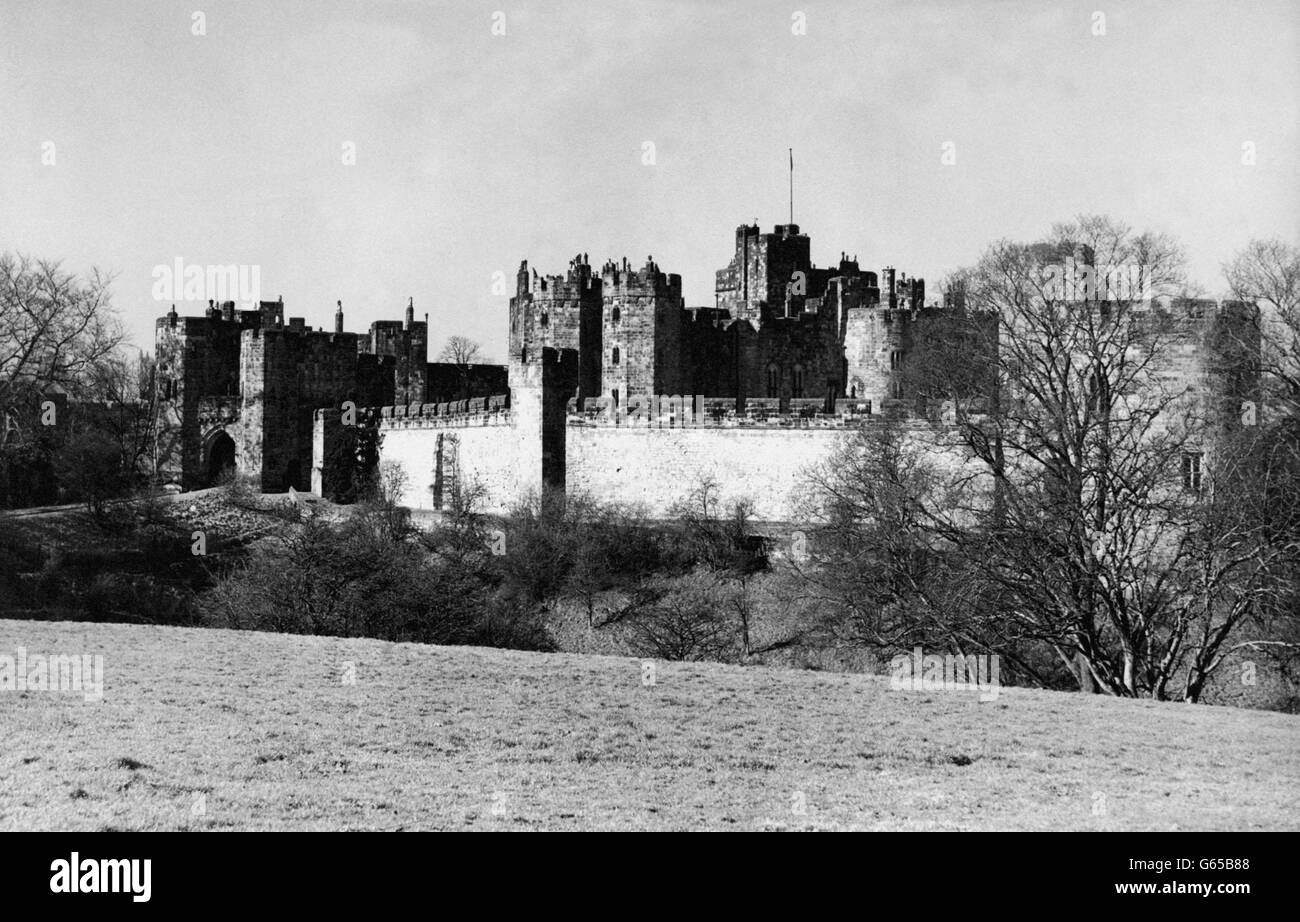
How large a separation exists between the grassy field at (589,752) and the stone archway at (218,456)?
3070 cm

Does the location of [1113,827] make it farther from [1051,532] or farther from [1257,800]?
[1051,532]

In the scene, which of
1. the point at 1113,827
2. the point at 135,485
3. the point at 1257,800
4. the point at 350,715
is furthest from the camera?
the point at 135,485

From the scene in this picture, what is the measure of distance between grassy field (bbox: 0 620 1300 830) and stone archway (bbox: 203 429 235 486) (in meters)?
30.7

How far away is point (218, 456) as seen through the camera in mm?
52781

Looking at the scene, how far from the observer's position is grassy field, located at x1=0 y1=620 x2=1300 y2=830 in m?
13.1

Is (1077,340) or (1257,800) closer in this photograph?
(1257,800)

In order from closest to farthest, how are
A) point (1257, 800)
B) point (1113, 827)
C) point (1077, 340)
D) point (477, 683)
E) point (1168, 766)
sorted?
point (1113, 827) → point (1257, 800) → point (1168, 766) → point (477, 683) → point (1077, 340)

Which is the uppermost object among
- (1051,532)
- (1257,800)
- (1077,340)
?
(1077,340)

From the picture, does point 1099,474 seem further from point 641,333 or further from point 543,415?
point 641,333

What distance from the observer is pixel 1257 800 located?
568 inches

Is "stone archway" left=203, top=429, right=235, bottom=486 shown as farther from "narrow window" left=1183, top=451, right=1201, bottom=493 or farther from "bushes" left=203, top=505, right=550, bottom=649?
"narrow window" left=1183, top=451, right=1201, bottom=493
